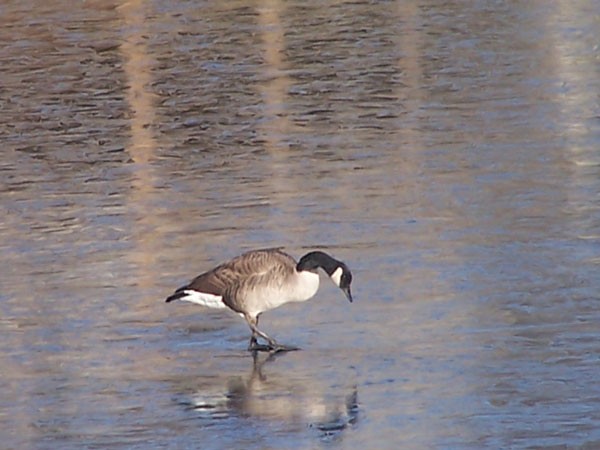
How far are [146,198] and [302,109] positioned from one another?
4463 millimetres

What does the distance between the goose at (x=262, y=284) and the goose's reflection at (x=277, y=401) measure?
1.20ft

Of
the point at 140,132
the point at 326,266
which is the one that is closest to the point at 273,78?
the point at 140,132

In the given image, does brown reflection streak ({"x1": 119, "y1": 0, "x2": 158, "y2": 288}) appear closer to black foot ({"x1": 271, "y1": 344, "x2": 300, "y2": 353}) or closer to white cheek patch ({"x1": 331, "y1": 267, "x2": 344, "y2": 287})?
black foot ({"x1": 271, "y1": 344, "x2": 300, "y2": 353})

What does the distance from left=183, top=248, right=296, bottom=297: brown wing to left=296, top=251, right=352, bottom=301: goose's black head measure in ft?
0.51

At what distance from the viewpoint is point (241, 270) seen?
9203mm

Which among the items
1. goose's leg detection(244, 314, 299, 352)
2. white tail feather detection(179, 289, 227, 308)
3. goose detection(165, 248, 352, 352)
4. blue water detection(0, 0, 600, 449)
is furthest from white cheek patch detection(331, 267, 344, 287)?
white tail feather detection(179, 289, 227, 308)

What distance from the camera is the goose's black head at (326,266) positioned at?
351 inches

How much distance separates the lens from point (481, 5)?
91.0 ft

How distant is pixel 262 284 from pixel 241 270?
0.60 ft

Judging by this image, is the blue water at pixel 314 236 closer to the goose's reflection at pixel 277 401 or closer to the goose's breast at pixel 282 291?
the goose's reflection at pixel 277 401

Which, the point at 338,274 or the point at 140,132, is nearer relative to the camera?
the point at 338,274

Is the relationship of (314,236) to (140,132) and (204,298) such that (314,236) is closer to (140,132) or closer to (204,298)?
(204,298)

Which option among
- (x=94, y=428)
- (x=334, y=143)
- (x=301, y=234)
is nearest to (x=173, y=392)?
(x=94, y=428)

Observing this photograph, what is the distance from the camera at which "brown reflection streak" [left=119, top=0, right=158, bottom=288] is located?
1197cm
